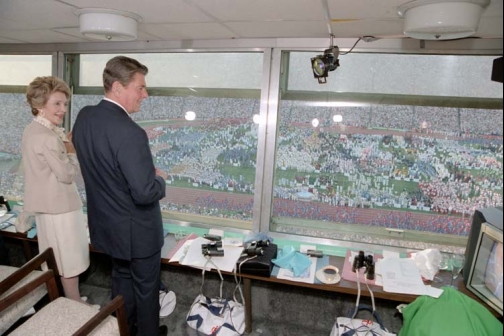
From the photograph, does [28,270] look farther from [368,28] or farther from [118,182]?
[368,28]

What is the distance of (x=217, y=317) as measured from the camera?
2248 mm

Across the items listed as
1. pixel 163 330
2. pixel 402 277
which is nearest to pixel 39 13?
pixel 163 330

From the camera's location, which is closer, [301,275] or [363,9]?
[363,9]

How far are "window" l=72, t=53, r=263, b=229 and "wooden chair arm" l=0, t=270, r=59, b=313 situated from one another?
1.05 m

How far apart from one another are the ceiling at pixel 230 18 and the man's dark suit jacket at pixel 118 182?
1.77ft

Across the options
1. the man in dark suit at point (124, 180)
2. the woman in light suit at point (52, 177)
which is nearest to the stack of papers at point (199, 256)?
the man in dark suit at point (124, 180)

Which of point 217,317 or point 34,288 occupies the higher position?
point 34,288

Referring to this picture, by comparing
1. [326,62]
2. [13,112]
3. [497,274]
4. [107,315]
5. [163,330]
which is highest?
[326,62]

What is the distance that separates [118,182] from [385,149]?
161cm

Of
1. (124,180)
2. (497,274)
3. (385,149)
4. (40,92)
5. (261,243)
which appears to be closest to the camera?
(497,274)

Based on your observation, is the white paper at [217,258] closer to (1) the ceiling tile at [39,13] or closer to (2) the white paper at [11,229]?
(2) the white paper at [11,229]

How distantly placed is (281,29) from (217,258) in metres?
1.36

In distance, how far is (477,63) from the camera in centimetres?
209

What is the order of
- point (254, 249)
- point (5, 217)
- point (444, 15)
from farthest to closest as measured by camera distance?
point (5, 217) < point (254, 249) < point (444, 15)
